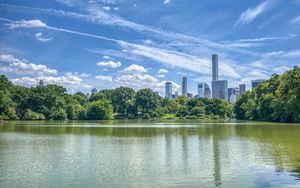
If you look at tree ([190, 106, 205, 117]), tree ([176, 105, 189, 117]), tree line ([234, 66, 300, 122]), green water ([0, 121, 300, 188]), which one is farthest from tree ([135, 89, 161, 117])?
green water ([0, 121, 300, 188])

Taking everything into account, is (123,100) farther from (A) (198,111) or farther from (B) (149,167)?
(B) (149,167)

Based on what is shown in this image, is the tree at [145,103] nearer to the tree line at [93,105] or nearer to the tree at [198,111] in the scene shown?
the tree line at [93,105]

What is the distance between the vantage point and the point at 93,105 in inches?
5335

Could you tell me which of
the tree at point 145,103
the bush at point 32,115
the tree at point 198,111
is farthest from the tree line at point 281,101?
the bush at point 32,115

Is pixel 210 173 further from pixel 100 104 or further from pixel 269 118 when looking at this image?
pixel 100 104

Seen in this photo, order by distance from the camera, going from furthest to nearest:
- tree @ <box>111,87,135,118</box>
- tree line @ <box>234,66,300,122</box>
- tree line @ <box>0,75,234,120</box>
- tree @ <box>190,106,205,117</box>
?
1. tree @ <box>111,87,135,118</box>
2. tree @ <box>190,106,205,117</box>
3. tree line @ <box>0,75,234,120</box>
4. tree line @ <box>234,66,300,122</box>

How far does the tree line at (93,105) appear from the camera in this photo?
114m

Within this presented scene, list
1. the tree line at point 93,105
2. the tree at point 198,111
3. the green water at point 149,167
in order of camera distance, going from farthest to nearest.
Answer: the tree at point 198,111, the tree line at point 93,105, the green water at point 149,167

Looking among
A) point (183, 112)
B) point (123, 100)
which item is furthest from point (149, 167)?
point (183, 112)

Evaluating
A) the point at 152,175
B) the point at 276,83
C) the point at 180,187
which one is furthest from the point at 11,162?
the point at 276,83

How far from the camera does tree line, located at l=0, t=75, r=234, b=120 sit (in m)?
114

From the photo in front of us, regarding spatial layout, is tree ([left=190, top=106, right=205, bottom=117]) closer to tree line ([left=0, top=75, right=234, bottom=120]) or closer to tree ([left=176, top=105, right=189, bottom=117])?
tree line ([left=0, top=75, right=234, bottom=120])

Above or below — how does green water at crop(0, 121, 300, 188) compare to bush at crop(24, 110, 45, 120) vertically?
below

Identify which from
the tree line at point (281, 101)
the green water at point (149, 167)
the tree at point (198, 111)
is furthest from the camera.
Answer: the tree at point (198, 111)
